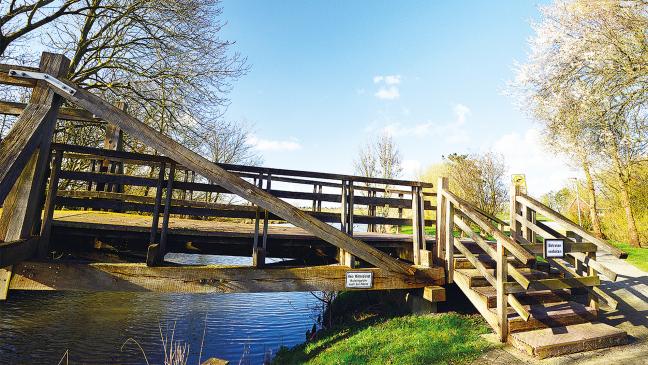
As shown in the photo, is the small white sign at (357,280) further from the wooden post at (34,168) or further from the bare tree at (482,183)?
the bare tree at (482,183)

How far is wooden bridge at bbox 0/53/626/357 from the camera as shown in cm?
404

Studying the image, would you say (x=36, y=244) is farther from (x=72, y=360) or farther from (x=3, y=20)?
(x=3, y=20)

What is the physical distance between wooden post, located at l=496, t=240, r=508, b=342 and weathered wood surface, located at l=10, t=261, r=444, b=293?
1.24 m

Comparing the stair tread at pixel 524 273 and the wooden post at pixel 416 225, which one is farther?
the wooden post at pixel 416 225

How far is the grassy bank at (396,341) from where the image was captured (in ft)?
15.0

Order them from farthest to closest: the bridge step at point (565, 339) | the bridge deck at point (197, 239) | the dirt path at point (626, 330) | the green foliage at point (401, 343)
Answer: the bridge deck at point (197, 239) < the green foliage at point (401, 343) < the bridge step at point (565, 339) < the dirt path at point (626, 330)

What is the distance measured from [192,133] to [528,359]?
1209cm

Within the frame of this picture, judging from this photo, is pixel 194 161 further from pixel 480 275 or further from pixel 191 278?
pixel 480 275

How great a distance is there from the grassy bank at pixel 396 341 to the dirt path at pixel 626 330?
320 millimetres

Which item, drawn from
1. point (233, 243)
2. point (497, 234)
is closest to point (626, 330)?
point (497, 234)

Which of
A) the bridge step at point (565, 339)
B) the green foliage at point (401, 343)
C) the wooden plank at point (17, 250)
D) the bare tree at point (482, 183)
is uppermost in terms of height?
the bare tree at point (482, 183)


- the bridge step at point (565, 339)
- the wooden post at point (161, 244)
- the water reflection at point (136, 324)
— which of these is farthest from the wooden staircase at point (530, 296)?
the wooden post at point (161, 244)

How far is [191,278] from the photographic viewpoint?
505 centimetres

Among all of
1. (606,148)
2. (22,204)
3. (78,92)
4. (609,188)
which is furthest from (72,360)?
(609,188)
